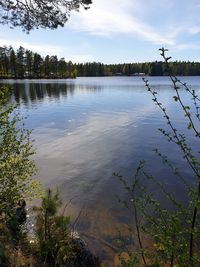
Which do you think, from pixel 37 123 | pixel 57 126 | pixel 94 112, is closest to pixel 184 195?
pixel 57 126

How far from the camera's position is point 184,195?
1595 cm

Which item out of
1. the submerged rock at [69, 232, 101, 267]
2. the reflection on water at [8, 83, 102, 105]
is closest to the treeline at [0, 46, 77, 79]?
the reflection on water at [8, 83, 102, 105]

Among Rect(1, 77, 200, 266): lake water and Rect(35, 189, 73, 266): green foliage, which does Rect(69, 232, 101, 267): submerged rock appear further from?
Rect(1, 77, 200, 266): lake water

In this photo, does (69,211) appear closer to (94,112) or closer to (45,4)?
(45,4)

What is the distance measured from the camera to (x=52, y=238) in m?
8.14

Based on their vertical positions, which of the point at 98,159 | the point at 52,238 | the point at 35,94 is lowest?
the point at 35,94

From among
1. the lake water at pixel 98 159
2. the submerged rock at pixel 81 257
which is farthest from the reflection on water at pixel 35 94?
the submerged rock at pixel 81 257

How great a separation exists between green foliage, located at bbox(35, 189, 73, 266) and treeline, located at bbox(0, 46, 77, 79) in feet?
441

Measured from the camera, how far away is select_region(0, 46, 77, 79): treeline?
144 metres

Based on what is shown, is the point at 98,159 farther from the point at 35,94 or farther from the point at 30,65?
the point at 30,65

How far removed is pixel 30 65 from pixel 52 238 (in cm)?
15842

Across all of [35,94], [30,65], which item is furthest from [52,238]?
[30,65]

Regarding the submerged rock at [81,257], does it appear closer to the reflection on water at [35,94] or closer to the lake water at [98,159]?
the lake water at [98,159]

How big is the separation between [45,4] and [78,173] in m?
10.4
